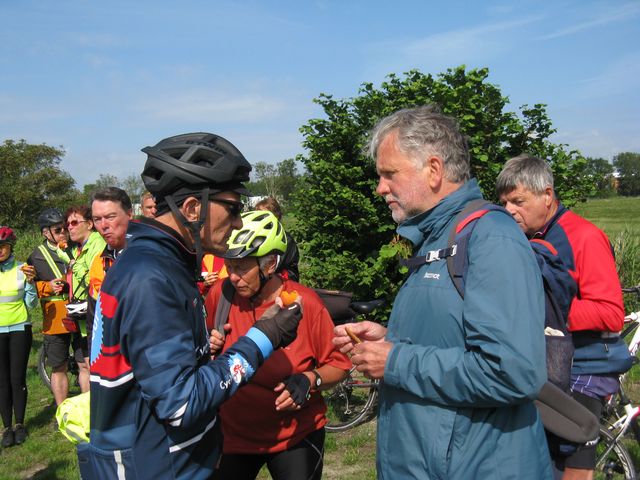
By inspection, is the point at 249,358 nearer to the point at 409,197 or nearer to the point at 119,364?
the point at 119,364

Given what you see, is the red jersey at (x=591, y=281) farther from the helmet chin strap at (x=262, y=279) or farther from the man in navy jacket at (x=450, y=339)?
the helmet chin strap at (x=262, y=279)

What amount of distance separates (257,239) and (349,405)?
395 centimetres

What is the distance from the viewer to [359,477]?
4.95m

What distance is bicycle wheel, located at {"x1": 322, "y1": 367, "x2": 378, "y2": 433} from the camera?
6.13m

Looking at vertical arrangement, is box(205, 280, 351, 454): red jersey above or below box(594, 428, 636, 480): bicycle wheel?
→ above

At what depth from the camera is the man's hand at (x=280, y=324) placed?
7.31 ft

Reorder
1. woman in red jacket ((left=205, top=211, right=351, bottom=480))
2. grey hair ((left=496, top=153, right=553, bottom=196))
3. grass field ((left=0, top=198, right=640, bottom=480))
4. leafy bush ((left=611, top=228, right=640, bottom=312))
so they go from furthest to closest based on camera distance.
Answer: leafy bush ((left=611, top=228, right=640, bottom=312)) < grass field ((left=0, top=198, right=640, bottom=480)) < grey hair ((left=496, top=153, right=553, bottom=196)) < woman in red jacket ((left=205, top=211, right=351, bottom=480))

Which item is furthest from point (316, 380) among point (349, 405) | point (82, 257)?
point (82, 257)

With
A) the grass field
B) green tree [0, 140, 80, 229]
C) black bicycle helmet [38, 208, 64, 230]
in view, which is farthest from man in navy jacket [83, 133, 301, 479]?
green tree [0, 140, 80, 229]

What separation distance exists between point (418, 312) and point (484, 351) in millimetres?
327

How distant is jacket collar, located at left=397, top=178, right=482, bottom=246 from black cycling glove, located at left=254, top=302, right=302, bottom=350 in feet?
2.02

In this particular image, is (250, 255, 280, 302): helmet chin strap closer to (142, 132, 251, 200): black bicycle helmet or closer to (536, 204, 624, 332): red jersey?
(142, 132, 251, 200): black bicycle helmet

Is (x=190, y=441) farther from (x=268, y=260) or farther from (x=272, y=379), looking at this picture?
(x=268, y=260)

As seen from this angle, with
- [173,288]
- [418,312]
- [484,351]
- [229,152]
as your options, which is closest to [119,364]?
[173,288]
